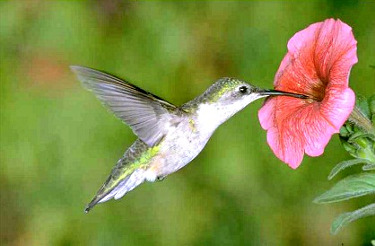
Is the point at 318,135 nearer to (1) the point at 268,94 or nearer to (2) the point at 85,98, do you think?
(1) the point at 268,94

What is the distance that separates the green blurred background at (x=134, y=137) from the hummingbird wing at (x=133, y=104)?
1.02m

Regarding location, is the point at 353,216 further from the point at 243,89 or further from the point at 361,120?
the point at 243,89

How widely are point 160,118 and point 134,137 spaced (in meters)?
1.02

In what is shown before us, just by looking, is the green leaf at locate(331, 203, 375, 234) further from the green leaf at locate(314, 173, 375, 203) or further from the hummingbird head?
the hummingbird head

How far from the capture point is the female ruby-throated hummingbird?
1.11 metres

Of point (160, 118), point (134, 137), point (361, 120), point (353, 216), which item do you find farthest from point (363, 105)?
point (134, 137)

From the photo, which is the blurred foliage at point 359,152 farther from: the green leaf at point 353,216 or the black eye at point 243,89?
the black eye at point 243,89

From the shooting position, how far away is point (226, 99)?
44.0 inches

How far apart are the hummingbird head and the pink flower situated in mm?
38

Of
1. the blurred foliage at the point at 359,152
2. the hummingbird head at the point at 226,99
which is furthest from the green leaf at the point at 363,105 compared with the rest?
the hummingbird head at the point at 226,99

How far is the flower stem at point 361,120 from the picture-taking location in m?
0.97

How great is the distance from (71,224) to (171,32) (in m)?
0.67

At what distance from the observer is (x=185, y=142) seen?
1148 millimetres

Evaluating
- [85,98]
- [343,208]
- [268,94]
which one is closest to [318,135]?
[268,94]
